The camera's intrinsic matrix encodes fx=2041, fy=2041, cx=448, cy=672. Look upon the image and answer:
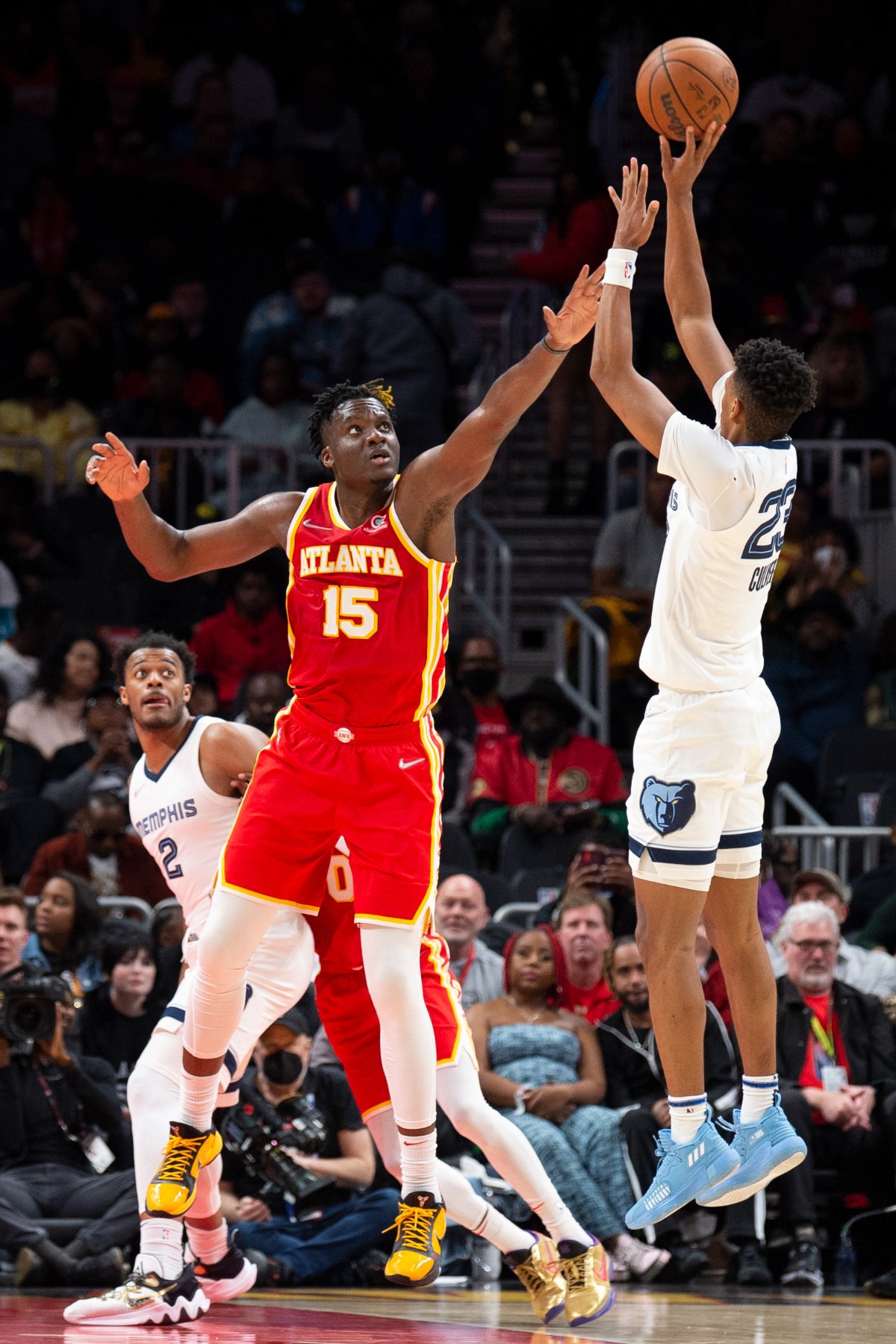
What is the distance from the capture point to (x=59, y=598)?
1268 cm

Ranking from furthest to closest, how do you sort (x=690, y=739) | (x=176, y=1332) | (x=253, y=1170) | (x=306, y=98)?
(x=306, y=98) → (x=253, y=1170) → (x=176, y=1332) → (x=690, y=739)

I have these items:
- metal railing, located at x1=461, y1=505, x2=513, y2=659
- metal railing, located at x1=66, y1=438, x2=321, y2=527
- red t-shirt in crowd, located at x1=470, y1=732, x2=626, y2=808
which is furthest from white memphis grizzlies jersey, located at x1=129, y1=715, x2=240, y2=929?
metal railing, located at x1=461, y1=505, x2=513, y2=659

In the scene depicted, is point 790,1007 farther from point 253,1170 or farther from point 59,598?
point 59,598

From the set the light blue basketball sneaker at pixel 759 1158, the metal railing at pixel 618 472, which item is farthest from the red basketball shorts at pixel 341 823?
the metal railing at pixel 618 472

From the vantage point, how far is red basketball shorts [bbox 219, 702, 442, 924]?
617cm

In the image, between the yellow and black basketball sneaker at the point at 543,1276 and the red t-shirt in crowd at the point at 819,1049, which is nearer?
the yellow and black basketball sneaker at the point at 543,1276

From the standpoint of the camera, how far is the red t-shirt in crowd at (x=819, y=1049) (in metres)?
9.29

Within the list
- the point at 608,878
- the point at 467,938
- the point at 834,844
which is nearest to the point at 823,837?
the point at 834,844

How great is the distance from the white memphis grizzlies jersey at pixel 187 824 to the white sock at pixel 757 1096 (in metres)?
2.07

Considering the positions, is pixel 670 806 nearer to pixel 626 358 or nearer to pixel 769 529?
pixel 769 529

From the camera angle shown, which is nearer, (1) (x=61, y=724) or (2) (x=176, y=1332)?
(2) (x=176, y=1332)

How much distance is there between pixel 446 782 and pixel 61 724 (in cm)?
220

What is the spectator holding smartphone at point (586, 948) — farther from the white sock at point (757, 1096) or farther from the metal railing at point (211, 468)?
the metal railing at point (211, 468)

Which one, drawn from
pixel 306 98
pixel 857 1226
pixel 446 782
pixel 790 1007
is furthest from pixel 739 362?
pixel 306 98
